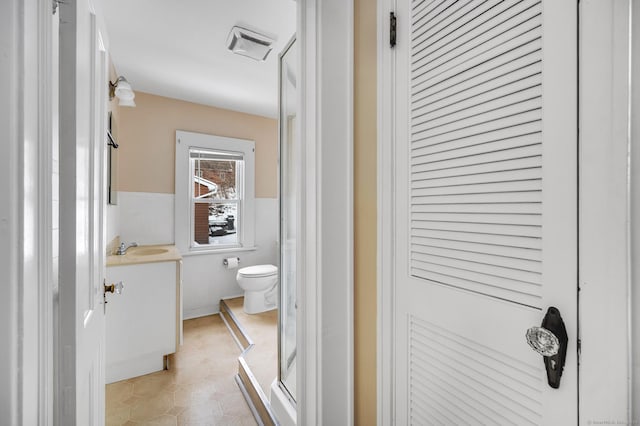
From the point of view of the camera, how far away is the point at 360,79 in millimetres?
1014

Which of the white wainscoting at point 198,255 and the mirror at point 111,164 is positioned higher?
the mirror at point 111,164

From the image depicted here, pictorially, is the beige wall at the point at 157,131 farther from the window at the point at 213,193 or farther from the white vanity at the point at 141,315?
the white vanity at the point at 141,315

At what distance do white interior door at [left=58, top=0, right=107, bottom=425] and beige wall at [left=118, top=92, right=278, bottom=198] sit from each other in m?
2.17

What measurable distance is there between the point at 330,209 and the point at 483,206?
502 mm

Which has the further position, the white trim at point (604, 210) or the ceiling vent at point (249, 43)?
the ceiling vent at point (249, 43)

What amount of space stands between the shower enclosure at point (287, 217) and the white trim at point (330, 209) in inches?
24.0

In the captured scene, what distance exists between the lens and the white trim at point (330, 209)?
1015 mm

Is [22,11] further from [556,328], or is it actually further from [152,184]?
[152,184]

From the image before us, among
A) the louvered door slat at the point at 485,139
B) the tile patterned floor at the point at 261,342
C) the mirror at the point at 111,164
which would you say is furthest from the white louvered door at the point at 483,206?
the mirror at the point at 111,164

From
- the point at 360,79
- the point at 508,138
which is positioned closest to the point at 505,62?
the point at 508,138

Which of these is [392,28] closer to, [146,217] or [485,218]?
[485,218]

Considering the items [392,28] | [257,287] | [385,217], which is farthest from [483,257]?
[257,287]

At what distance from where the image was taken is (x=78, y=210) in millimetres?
782

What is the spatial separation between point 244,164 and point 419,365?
3.13m
